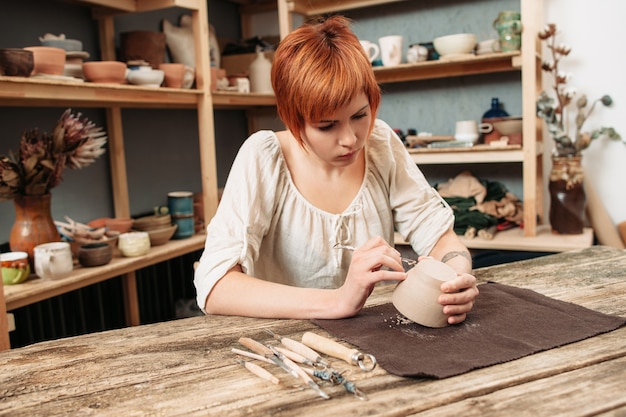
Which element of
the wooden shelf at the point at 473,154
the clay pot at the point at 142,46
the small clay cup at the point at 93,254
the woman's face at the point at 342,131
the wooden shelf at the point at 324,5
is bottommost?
the small clay cup at the point at 93,254

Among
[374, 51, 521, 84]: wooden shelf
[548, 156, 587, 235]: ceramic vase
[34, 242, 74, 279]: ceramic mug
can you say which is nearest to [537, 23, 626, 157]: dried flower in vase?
[548, 156, 587, 235]: ceramic vase

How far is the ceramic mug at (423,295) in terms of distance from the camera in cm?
103

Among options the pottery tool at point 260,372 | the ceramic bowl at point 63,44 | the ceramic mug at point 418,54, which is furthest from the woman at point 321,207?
the ceramic mug at point 418,54

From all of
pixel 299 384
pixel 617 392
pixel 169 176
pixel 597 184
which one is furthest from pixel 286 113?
pixel 597 184

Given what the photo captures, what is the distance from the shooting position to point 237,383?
0.85 metres

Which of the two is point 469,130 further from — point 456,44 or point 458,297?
point 458,297

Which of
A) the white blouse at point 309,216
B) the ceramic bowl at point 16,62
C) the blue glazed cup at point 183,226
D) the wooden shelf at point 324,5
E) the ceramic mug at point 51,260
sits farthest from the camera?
the wooden shelf at point 324,5

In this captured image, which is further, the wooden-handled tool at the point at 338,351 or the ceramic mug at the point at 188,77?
the ceramic mug at the point at 188,77

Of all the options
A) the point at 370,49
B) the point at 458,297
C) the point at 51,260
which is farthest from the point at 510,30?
the point at 51,260

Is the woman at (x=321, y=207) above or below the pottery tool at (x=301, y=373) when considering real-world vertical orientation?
above

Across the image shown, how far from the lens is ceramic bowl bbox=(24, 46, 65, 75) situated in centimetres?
208

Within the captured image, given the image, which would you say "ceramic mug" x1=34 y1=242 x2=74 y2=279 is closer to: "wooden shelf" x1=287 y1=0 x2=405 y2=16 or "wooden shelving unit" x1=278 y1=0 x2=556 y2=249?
"wooden shelving unit" x1=278 y1=0 x2=556 y2=249

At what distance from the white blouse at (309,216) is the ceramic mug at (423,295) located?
42 centimetres

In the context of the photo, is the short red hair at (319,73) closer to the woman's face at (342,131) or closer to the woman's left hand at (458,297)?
the woman's face at (342,131)
